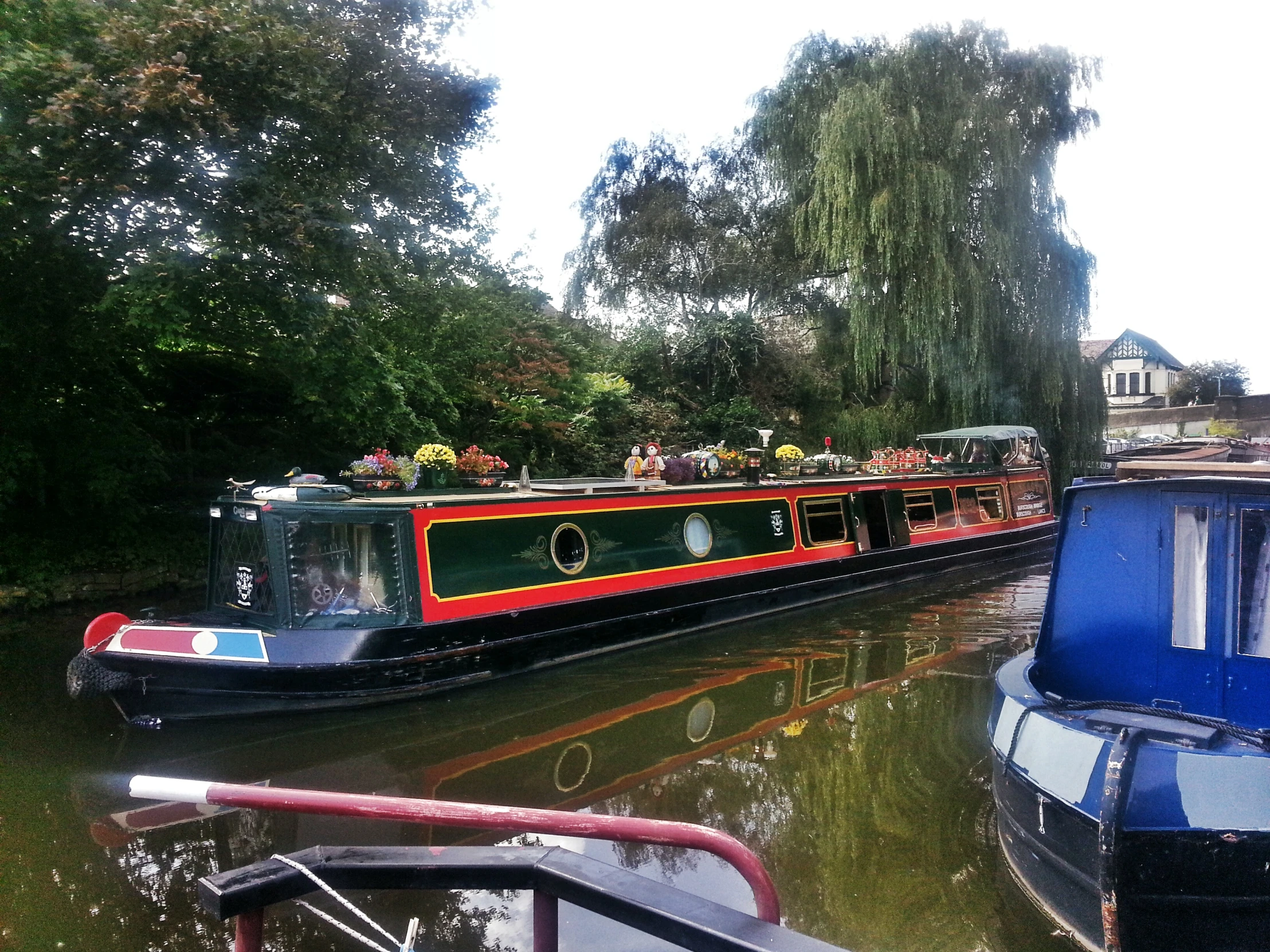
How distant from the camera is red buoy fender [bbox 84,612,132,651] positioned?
6180 millimetres

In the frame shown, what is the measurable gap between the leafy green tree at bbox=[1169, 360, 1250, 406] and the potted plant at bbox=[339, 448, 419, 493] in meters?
37.0

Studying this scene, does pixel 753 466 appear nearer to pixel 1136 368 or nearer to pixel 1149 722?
pixel 1149 722

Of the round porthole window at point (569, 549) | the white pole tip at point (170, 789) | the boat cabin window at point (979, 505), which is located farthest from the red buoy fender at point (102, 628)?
the boat cabin window at point (979, 505)

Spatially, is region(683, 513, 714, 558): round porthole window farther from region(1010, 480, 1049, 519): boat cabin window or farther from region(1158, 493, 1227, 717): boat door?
region(1010, 480, 1049, 519): boat cabin window

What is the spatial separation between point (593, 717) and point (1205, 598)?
4138mm

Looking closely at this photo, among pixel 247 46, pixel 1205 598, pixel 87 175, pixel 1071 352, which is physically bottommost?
pixel 1205 598

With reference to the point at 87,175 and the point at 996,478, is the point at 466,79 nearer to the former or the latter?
the point at 87,175

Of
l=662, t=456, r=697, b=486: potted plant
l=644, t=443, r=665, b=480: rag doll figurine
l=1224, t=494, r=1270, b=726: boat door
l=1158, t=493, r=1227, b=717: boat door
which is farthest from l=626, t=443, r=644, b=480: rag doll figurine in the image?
l=1224, t=494, r=1270, b=726: boat door

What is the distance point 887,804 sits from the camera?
199 inches

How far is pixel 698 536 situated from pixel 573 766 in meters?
4.02

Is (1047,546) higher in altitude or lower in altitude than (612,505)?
lower

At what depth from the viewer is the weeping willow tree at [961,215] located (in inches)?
583

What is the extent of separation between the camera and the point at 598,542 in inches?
324

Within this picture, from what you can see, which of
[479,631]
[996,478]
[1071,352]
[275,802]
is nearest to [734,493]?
[479,631]
